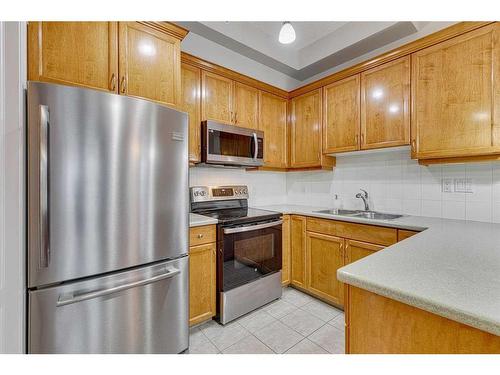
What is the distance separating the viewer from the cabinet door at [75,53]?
4.16 ft

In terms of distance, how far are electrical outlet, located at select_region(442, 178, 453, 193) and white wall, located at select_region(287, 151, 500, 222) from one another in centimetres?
3

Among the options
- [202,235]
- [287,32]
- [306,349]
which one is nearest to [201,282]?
[202,235]

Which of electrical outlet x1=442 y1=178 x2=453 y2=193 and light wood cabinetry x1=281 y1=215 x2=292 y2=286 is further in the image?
light wood cabinetry x1=281 y1=215 x2=292 y2=286

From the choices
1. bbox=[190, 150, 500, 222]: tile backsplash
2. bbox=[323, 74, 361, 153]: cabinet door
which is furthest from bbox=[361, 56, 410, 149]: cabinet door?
bbox=[190, 150, 500, 222]: tile backsplash

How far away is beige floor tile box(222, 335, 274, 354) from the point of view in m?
1.62

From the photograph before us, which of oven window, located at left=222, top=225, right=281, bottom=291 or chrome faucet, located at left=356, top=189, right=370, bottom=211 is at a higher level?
chrome faucet, located at left=356, top=189, right=370, bottom=211

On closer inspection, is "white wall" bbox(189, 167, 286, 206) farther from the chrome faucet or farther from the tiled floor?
the tiled floor

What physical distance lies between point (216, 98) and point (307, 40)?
1356mm

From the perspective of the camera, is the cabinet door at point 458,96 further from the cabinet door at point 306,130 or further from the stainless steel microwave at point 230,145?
the stainless steel microwave at point 230,145

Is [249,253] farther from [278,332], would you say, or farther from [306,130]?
[306,130]

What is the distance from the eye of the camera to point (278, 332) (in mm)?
1839
